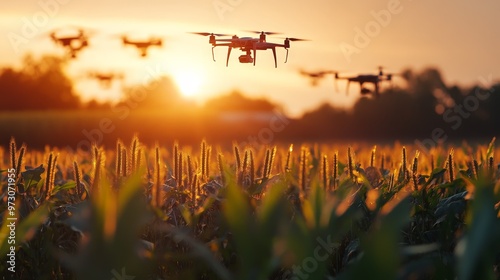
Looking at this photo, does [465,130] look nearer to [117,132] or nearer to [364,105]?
[364,105]

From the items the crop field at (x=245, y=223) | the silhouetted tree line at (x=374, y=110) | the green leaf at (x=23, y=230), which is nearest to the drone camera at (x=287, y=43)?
the crop field at (x=245, y=223)

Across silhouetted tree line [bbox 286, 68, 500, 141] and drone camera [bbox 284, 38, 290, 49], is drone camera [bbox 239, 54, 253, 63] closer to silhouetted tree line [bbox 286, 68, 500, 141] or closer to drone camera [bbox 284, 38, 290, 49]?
drone camera [bbox 284, 38, 290, 49]

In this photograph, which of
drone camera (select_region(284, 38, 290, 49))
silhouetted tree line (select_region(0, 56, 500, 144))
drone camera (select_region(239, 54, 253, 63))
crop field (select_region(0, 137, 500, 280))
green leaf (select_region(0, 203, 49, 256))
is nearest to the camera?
crop field (select_region(0, 137, 500, 280))

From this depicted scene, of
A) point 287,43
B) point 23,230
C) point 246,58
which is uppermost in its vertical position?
point 287,43

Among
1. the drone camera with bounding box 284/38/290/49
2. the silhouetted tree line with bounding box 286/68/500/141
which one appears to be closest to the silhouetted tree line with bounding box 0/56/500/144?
the silhouetted tree line with bounding box 286/68/500/141

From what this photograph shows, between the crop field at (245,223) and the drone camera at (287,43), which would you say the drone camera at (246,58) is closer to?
the drone camera at (287,43)

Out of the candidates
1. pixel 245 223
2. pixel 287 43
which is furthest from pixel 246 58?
pixel 245 223

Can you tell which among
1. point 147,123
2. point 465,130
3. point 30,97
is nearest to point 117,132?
point 147,123

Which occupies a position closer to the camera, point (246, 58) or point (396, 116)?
point (246, 58)

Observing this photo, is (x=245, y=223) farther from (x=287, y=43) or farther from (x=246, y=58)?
(x=287, y=43)
